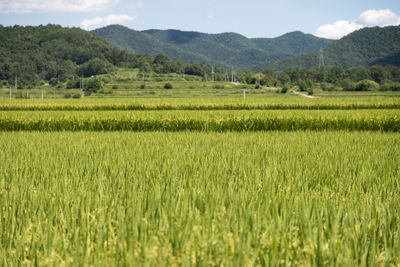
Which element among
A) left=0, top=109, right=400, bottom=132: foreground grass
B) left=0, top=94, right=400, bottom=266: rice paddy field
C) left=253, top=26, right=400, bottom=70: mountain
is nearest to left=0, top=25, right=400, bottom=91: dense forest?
left=253, top=26, right=400, bottom=70: mountain

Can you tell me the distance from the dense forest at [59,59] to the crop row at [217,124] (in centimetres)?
9269

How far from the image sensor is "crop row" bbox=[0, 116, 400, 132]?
11281mm

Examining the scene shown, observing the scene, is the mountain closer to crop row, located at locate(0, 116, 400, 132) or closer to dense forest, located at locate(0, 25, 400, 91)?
dense forest, located at locate(0, 25, 400, 91)

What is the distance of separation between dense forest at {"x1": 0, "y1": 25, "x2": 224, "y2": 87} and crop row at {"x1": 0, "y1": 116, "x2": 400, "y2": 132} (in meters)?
92.7

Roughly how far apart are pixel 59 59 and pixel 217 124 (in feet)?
443

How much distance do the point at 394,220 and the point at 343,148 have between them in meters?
4.16

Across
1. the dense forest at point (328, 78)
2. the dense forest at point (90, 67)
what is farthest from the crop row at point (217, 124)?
the dense forest at point (328, 78)

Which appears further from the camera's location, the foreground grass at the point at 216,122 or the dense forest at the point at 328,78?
the dense forest at the point at 328,78

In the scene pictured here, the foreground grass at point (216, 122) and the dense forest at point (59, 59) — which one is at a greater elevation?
the dense forest at point (59, 59)

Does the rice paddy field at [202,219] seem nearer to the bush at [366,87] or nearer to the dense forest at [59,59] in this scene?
the bush at [366,87]

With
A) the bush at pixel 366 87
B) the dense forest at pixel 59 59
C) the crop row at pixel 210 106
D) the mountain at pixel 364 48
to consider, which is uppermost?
the mountain at pixel 364 48

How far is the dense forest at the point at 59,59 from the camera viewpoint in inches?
4491

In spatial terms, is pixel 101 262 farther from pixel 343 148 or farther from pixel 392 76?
pixel 392 76

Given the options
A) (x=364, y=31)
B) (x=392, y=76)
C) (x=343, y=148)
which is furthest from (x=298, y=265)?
(x=364, y=31)
